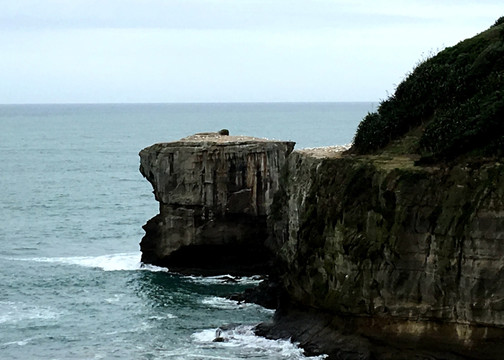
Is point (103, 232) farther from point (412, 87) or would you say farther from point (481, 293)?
point (481, 293)

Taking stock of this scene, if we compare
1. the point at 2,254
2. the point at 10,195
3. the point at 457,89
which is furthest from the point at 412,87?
the point at 10,195

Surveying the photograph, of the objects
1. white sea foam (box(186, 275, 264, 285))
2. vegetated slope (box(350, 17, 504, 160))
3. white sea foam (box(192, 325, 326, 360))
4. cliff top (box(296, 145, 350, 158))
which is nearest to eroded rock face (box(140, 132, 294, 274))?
white sea foam (box(186, 275, 264, 285))

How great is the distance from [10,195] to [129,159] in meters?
48.8

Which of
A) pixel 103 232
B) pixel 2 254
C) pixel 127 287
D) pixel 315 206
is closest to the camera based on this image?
pixel 315 206

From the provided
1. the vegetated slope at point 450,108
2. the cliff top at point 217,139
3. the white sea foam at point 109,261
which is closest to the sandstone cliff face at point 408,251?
the vegetated slope at point 450,108

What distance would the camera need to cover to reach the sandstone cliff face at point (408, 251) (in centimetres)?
4097

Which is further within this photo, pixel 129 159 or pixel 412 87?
pixel 129 159

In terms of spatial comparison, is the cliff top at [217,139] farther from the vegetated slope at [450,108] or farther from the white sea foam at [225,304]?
the vegetated slope at [450,108]

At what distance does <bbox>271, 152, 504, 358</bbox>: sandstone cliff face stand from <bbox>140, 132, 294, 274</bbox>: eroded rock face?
52.0ft

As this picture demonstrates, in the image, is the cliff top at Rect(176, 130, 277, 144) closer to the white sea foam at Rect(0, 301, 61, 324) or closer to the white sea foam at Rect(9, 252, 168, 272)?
the white sea foam at Rect(9, 252, 168, 272)

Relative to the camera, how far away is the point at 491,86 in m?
47.9

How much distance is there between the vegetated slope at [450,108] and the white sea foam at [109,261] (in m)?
19.9

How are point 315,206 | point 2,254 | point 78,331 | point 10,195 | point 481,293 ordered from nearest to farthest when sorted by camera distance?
1. point 481,293
2. point 315,206
3. point 78,331
4. point 2,254
5. point 10,195

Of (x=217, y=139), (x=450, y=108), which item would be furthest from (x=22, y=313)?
(x=450, y=108)
